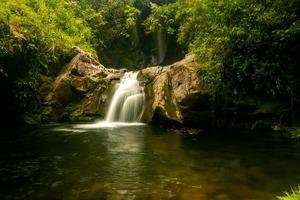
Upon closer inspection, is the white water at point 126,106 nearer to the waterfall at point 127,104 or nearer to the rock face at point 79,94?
the waterfall at point 127,104

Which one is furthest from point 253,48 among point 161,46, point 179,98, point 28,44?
point 161,46

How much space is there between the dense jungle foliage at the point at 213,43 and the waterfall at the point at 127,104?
151 inches

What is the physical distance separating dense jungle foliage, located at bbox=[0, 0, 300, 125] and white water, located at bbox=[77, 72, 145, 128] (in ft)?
12.6

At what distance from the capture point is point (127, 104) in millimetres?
20531

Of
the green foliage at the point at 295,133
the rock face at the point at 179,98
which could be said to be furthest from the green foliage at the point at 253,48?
the green foliage at the point at 295,133

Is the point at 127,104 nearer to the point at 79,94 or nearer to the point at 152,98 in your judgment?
the point at 152,98

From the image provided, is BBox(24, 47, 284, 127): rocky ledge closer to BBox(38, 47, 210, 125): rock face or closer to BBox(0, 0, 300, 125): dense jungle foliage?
BBox(38, 47, 210, 125): rock face

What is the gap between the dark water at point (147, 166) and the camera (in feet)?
24.2

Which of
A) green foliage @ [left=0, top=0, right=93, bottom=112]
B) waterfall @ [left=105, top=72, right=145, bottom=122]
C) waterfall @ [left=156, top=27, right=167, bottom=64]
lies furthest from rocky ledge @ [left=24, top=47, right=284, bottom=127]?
waterfall @ [left=156, top=27, right=167, bottom=64]

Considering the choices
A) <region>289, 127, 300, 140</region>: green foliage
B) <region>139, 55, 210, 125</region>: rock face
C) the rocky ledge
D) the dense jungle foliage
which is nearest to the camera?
<region>289, 127, 300, 140</region>: green foliage

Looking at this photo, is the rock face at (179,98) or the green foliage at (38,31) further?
the green foliage at (38,31)

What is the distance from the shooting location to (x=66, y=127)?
710 inches

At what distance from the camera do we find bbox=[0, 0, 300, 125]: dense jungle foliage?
15.2 meters

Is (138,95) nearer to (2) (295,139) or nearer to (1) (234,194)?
(2) (295,139)
